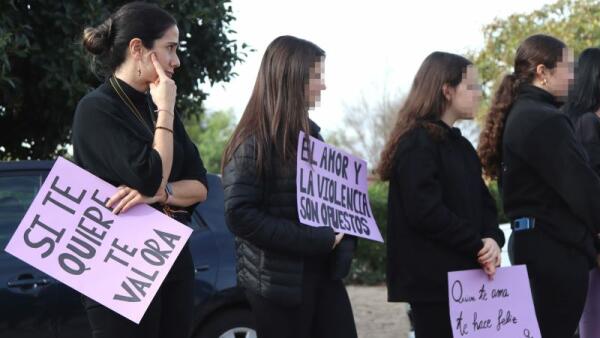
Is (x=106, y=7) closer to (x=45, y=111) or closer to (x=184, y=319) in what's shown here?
(x=45, y=111)

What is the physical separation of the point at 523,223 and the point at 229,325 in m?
2.46

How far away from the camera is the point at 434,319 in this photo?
12.9 feet

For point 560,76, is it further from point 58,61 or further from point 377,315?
point 377,315

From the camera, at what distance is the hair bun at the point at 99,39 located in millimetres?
3195

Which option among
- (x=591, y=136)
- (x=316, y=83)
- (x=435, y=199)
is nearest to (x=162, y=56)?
(x=316, y=83)

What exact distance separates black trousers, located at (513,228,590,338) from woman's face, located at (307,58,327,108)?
1.21 metres

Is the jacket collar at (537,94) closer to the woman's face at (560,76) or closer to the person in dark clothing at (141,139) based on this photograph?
the woman's face at (560,76)

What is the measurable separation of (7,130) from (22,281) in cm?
289

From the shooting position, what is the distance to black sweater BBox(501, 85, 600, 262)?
13.4 feet

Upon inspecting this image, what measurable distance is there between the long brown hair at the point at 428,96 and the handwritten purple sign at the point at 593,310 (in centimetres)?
131

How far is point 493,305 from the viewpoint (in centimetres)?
403

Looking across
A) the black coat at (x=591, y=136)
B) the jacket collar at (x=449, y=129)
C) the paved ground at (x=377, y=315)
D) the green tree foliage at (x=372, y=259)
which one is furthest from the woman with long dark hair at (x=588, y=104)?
the green tree foliage at (x=372, y=259)

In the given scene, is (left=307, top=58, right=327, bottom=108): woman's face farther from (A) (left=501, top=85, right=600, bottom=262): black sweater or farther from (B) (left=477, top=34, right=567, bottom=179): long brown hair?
(B) (left=477, top=34, right=567, bottom=179): long brown hair

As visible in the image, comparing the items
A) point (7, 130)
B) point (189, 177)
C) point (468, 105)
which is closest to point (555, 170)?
point (468, 105)
